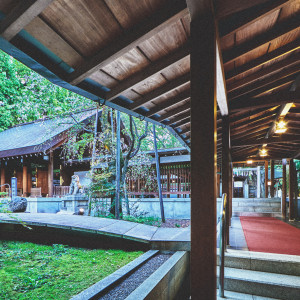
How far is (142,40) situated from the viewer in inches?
79.3

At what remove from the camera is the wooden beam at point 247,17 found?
200cm

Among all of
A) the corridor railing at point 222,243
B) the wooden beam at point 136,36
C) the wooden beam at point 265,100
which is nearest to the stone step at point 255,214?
the wooden beam at point 265,100

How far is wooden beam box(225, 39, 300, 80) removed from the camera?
2.91m

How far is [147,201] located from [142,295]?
8.44 meters

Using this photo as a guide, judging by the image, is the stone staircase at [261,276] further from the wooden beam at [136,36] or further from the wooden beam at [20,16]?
the wooden beam at [20,16]

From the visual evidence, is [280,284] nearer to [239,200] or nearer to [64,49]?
[64,49]

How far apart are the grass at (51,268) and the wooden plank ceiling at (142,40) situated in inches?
104

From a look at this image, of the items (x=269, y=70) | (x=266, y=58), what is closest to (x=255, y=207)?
(x=269, y=70)

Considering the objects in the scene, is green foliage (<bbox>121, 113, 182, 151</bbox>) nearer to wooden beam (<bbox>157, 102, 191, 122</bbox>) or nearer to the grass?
wooden beam (<bbox>157, 102, 191, 122</bbox>)

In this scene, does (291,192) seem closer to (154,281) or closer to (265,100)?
(265,100)

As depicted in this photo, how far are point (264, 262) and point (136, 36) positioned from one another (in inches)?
160

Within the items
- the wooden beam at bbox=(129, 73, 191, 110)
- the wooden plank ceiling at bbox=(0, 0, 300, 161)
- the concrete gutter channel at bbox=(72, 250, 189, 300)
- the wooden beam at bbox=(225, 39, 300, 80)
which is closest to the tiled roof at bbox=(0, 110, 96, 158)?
the wooden beam at bbox=(129, 73, 191, 110)

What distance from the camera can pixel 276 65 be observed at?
344 cm

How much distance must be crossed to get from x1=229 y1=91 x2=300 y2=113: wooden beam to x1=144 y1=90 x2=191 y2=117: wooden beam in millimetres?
1200
